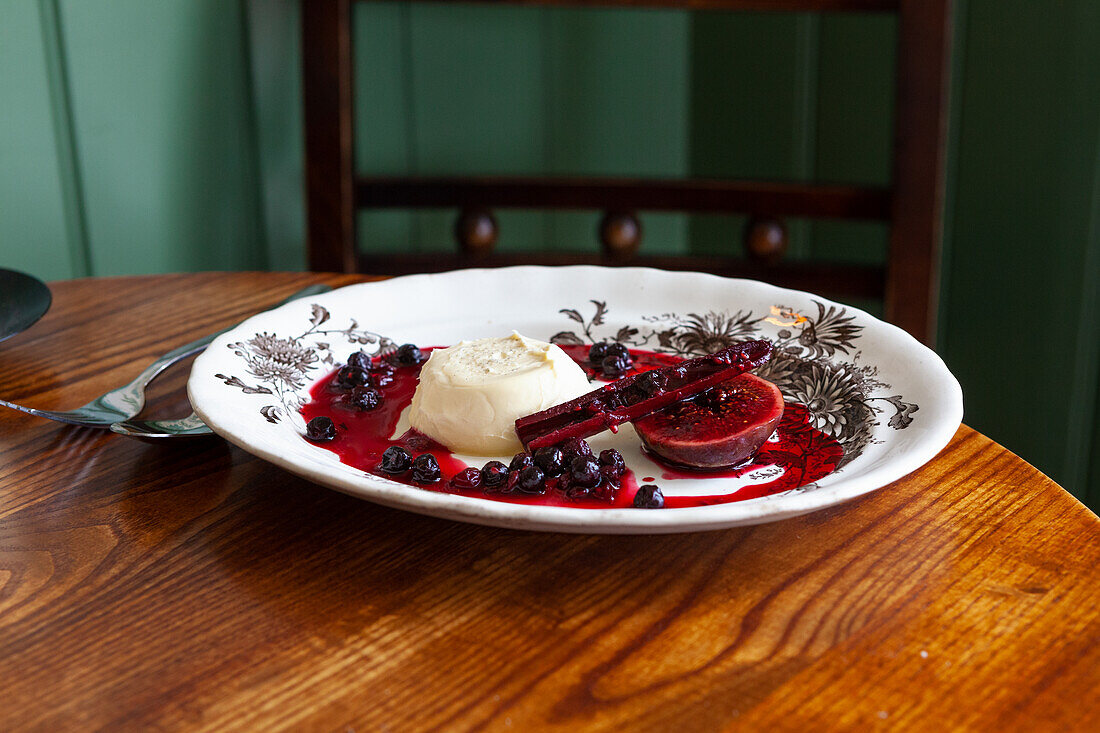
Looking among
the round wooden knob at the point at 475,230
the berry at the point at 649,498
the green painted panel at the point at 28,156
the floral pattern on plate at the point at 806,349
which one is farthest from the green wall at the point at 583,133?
the berry at the point at 649,498

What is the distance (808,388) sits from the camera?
808 millimetres

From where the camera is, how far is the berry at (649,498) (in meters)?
0.60

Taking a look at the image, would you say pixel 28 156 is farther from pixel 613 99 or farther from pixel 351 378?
pixel 613 99

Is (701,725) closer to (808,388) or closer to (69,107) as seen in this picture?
(808,388)

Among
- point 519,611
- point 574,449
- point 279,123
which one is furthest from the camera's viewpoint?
point 279,123

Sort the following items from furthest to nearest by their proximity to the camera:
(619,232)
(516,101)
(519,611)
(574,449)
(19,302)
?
(516,101) → (619,232) → (19,302) → (574,449) → (519,611)

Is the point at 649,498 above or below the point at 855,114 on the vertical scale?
below

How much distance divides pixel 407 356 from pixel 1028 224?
1.27 metres

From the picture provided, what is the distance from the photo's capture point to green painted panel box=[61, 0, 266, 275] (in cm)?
170

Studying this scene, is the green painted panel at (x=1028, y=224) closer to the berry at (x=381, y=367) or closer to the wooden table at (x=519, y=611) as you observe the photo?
the wooden table at (x=519, y=611)

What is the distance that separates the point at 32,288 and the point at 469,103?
1.40m

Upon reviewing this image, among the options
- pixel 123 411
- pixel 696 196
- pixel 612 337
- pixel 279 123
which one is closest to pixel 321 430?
pixel 123 411

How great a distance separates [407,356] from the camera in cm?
88

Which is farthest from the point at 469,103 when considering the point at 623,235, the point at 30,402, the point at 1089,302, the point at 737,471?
the point at 737,471
